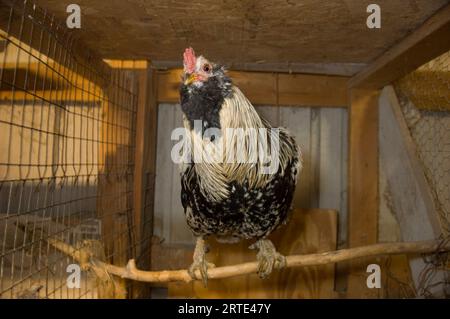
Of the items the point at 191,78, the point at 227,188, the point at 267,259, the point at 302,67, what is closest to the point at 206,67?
the point at 191,78

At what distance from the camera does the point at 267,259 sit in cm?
182

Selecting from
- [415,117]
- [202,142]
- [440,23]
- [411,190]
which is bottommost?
[411,190]

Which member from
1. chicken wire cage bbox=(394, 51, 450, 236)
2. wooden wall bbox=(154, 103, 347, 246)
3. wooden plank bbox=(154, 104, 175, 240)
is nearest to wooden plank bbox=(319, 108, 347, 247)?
wooden wall bbox=(154, 103, 347, 246)

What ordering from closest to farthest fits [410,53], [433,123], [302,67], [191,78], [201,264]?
[191,78], [410,53], [201,264], [433,123], [302,67]

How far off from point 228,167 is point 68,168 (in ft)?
3.68

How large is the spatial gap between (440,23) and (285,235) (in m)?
1.46

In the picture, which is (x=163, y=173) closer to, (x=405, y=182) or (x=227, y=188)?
(x=227, y=188)

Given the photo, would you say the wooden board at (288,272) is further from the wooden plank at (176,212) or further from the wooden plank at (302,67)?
the wooden plank at (302,67)

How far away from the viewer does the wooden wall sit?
7.68ft

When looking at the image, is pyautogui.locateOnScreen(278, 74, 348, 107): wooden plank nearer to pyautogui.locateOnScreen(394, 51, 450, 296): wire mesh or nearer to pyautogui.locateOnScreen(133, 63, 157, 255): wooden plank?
pyautogui.locateOnScreen(394, 51, 450, 296): wire mesh

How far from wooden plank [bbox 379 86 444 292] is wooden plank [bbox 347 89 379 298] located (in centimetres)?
7

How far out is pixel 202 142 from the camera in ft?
4.71

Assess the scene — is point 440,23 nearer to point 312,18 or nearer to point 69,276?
point 312,18
